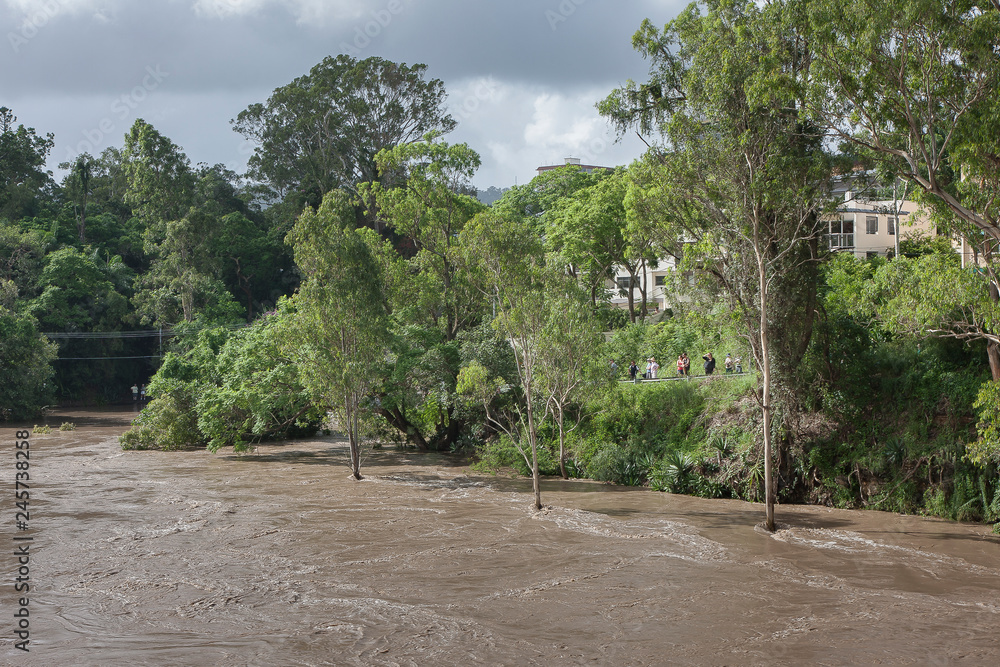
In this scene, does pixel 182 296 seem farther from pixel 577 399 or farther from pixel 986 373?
pixel 986 373

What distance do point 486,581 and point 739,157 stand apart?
1084 centimetres

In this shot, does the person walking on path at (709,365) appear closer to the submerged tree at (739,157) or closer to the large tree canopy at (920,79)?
the submerged tree at (739,157)

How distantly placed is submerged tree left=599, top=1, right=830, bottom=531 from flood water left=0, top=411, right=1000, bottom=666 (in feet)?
10.4

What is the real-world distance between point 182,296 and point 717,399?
138ft

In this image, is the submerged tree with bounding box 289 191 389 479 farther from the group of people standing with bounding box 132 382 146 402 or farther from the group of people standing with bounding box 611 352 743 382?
the group of people standing with bounding box 132 382 146 402

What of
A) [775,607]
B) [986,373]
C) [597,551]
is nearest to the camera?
[775,607]

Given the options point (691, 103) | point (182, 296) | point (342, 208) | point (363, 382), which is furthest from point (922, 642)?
point (182, 296)

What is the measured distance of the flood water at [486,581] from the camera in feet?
35.8

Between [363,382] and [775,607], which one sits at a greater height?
[363,382]

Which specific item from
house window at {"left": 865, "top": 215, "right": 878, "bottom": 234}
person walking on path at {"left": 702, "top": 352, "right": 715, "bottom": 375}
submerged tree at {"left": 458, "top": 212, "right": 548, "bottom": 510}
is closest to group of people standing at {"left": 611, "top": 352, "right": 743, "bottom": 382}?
person walking on path at {"left": 702, "top": 352, "right": 715, "bottom": 375}

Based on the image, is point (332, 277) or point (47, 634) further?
point (332, 277)

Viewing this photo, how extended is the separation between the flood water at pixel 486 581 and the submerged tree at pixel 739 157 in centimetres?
316

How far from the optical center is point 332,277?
79.6ft

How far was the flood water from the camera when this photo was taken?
10.9 m
